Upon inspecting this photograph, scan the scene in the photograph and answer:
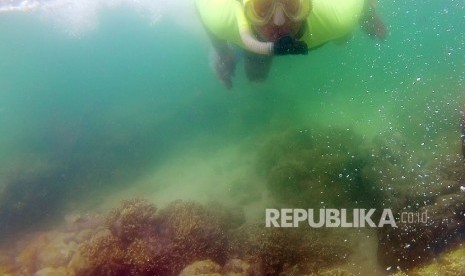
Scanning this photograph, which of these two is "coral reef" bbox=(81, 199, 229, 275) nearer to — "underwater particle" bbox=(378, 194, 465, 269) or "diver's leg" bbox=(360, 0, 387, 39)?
"underwater particle" bbox=(378, 194, 465, 269)

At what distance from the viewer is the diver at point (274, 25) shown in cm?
321

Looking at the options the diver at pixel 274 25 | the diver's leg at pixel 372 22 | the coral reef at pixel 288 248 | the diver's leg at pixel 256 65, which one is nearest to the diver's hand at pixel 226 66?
the diver at pixel 274 25

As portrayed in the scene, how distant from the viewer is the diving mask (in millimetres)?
3137

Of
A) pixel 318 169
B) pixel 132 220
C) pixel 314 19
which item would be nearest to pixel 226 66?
pixel 314 19

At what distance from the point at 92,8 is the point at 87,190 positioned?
1035 centimetres

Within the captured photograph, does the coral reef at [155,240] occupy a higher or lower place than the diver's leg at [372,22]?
lower

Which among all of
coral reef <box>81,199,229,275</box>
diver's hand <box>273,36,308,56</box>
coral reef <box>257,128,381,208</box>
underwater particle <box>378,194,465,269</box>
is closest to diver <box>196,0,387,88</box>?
diver's hand <box>273,36,308,56</box>

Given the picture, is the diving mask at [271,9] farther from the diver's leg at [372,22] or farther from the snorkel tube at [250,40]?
the diver's leg at [372,22]

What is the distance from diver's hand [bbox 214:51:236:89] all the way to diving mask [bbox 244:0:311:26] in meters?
1.93

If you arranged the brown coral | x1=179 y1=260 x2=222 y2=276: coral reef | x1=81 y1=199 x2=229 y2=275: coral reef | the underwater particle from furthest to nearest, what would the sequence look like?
1. the brown coral
2. x1=81 y1=199 x2=229 y2=275: coral reef
3. the underwater particle
4. x1=179 y1=260 x2=222 y2=276: coral reef

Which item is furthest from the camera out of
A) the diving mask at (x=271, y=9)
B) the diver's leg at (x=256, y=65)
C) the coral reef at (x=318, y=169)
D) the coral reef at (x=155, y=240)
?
the coral reef at (x=318, y=169)

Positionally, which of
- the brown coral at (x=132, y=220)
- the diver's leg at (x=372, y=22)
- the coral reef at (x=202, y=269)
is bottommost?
the coral reef at (x=202, y=269)

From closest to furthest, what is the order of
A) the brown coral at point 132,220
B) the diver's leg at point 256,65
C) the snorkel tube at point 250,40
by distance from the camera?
the snorkel tube at point 250,40
the diver's leg at point 256,65
the brown coral at point 132,220

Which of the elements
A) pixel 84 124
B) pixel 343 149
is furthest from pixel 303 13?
pixel 84 124
